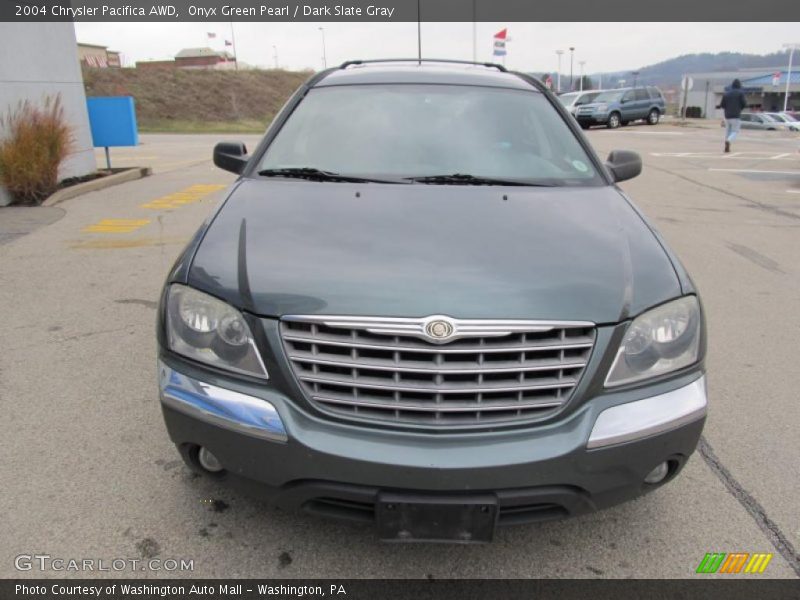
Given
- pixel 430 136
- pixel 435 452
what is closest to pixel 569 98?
pixel 430 136

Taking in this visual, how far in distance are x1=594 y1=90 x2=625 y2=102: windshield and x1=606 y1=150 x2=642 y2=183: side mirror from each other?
26.7 m

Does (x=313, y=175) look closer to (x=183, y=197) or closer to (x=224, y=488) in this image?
(x=224, y=488)

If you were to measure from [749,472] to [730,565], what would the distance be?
66 cm

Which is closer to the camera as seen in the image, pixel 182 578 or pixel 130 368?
pixel 182 578

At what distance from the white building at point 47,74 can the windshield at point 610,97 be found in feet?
75.8

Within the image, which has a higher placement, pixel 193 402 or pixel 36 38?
pixel 36 38

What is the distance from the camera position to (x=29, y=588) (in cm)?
216

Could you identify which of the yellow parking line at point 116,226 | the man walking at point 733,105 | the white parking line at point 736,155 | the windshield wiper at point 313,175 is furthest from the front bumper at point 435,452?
the man walking at point 733,105

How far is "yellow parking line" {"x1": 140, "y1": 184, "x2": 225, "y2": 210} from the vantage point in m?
9.06

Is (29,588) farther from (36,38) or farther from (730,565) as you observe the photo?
(36,38)

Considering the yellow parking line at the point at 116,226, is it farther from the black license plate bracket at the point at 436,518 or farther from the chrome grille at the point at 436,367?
the black license plate bracket at the point at 436,518

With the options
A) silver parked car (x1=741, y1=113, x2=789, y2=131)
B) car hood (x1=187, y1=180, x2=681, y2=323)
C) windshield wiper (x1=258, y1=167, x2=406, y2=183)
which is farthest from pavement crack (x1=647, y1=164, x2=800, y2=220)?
silver parked car (x1=741, y1=113, x2=789, y2=131)

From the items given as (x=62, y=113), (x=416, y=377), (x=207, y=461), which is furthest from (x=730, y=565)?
(x=62, y=113)

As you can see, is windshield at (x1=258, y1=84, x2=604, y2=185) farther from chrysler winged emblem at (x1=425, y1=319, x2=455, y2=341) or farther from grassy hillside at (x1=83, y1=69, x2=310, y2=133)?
grassy hillside at (x1=83, y1=69, x2=310, y2=133)
